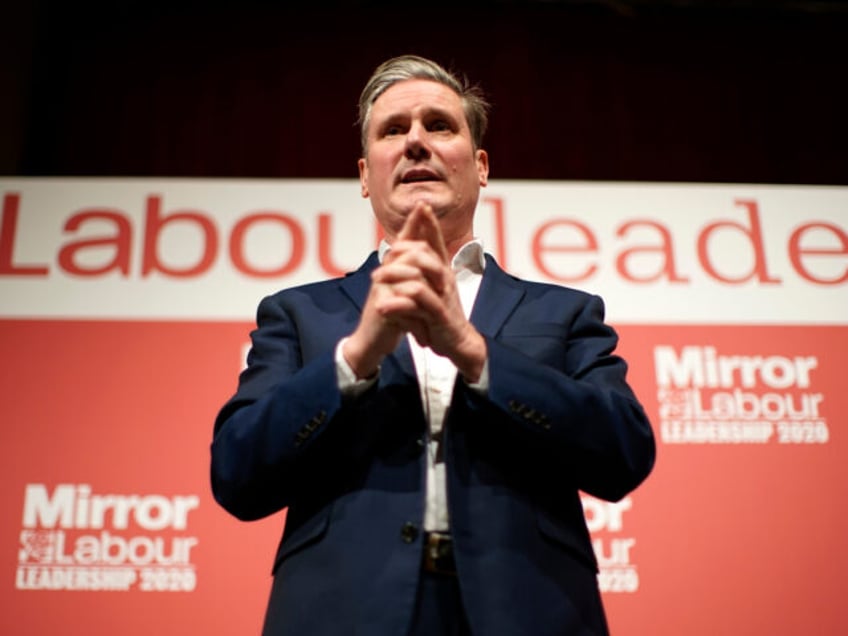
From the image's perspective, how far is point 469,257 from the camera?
4.66 ft

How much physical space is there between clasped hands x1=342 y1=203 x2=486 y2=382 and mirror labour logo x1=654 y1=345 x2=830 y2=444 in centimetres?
135

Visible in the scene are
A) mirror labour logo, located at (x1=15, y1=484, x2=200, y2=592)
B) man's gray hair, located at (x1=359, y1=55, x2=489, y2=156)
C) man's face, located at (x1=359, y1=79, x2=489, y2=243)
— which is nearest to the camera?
man's face, located at (x1=359, y1=79, x2=489, y2=243)

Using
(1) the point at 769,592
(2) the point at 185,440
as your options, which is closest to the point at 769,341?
(1) the point at 769,592

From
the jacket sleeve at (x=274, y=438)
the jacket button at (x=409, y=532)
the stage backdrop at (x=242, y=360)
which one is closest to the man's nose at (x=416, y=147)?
the jacket sleeve at (x=274, y=438)

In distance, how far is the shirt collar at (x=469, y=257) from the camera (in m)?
1.41

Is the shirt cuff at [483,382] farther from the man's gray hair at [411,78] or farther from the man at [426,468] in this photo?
the man's gray hair at [411,78]

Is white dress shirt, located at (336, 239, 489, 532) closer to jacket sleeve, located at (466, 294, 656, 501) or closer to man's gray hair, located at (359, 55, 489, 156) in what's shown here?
jacket sleeve, located at (466, 294, 656, 501)

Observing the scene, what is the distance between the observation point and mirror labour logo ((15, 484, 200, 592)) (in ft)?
7.13

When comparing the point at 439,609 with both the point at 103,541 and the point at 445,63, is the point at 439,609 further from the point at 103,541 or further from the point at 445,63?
the point at 445,63

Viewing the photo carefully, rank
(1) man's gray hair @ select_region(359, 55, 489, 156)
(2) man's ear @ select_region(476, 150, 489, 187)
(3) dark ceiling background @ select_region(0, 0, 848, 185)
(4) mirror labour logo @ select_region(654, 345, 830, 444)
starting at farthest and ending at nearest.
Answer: (3) dark ceiling background @ select_region(0, 0, 848, 185) → (4) mirror labour logo @ select_region(654, 345, 830, 444) → (2) man's ear @ select_region(476, 150, 489, 187) → (1) man's gray hair @ select_region(359, 55, 489, 156)

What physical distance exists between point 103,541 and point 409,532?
135 cm

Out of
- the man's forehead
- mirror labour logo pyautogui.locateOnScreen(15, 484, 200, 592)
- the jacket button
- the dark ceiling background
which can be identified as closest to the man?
the jacket button

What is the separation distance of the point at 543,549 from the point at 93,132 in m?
2.62

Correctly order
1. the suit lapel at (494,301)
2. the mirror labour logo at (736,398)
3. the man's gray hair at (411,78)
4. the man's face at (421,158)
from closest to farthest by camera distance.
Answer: the suit lapel at (494,301) → the man's face at (421,158) → the man's gray hair at (411,78) → the mirror labour logo at (736,398)
